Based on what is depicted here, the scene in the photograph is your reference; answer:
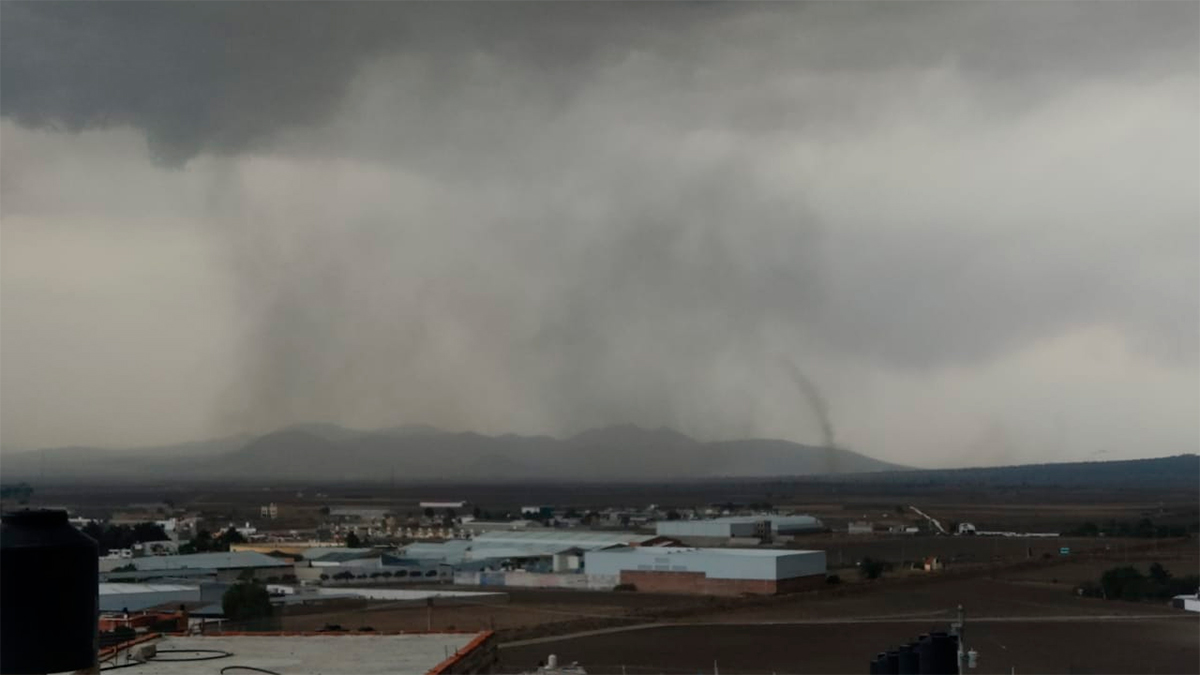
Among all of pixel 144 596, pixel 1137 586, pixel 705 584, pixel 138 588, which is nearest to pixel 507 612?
pixel 705 584

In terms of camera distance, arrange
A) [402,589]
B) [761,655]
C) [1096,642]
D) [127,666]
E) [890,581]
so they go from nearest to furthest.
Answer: [127,666], [761,655], [1096,642], [402,589], [890,581]

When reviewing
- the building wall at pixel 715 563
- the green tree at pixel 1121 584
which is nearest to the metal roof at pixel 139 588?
the building wall at pixel 715 563

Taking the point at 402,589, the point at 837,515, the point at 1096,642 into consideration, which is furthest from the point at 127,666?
the point at 837,515

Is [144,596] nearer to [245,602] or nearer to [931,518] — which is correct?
[245,602]

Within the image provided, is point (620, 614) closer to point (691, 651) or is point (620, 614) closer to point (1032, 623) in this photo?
point (691, 651)

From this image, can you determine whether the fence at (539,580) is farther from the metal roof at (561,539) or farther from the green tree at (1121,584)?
the green tree at (1121,584)
